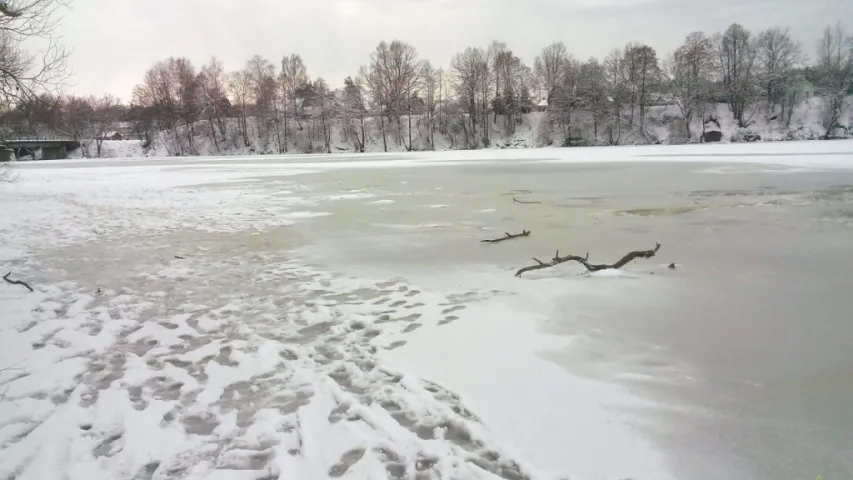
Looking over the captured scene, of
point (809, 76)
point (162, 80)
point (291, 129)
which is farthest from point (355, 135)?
point (809, 76)

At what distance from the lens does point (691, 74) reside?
5947 cm

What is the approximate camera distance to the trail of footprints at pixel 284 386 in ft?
9.88

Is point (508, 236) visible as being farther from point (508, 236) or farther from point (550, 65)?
point (550, 65)

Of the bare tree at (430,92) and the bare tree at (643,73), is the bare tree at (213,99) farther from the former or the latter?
the bare tree at (643,73)

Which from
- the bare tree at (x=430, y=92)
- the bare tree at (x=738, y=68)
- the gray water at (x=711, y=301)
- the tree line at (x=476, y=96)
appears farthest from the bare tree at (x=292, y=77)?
the gray water at (x=711, y=301)

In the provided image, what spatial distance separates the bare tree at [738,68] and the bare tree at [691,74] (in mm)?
2640

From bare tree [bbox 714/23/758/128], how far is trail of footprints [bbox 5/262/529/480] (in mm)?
64419

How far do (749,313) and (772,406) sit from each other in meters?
1.99

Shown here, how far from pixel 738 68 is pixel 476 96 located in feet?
100

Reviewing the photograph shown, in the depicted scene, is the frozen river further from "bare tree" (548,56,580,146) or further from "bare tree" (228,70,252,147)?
"bare tree" (228,70,252,147)

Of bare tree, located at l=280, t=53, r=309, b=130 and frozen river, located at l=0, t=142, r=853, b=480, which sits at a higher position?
bare tree, located at l=280, t=53, r=309, b=130

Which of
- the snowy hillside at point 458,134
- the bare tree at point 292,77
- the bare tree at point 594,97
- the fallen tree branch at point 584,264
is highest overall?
the bare tree at point 292,77

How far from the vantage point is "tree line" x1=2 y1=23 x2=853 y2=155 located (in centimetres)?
5941

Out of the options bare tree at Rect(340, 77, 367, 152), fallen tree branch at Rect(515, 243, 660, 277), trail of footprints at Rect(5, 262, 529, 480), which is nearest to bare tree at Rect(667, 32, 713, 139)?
bare tree at Rect(340, 77, 367, 152)
